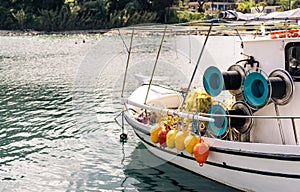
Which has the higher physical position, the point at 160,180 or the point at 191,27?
the point at 191,27

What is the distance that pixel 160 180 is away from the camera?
11211 millimetres

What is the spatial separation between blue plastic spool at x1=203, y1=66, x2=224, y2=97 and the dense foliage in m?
84.1

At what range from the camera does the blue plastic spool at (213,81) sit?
970 cm

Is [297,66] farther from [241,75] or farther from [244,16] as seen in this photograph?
[244,16]

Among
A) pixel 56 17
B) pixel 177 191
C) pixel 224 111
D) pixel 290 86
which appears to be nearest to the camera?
pixel 290 86

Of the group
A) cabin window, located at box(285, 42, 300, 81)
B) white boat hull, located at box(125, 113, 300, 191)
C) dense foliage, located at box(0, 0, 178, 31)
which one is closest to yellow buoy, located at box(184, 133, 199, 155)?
white boat hull, located at box(125, 113, 300, 191)

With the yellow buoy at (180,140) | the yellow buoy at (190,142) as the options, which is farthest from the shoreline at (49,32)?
the yellow buoy at (190,142)

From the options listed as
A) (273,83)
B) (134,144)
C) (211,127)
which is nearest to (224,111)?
(211,127)

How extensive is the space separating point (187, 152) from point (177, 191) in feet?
3.05

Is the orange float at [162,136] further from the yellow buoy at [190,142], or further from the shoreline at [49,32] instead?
the shoreline at [49,32]

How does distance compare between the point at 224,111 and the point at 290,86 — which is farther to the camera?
the point at 224,111

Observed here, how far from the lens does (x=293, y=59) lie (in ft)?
30.8

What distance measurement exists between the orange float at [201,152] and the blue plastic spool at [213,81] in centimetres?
114

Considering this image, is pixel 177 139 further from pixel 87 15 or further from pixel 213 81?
pixel 87 15
